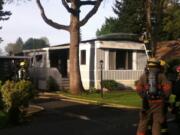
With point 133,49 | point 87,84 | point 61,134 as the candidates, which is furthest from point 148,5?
point 61,134

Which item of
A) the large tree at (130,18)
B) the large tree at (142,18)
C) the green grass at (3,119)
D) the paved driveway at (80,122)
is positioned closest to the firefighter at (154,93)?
the paved driveway at (80,122)

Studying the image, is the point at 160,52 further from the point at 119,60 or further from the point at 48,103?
the point at 48,103

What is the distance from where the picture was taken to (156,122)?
36.2 feet

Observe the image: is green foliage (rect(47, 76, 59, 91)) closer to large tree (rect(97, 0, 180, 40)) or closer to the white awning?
the white awning

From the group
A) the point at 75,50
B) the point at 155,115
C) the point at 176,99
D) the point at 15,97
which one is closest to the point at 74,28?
the point at 75,50

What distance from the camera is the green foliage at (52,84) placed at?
3333cm

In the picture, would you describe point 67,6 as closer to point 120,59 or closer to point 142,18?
point 120,59

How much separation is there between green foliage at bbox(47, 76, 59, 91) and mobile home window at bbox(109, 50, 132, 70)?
4.17 metres

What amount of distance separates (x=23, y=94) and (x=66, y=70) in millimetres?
23947

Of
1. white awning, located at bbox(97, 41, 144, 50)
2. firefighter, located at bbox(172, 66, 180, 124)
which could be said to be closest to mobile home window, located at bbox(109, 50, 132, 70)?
white awning, located at bbox(97, 41, 144, 50)

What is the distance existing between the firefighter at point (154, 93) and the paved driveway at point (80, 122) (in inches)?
110

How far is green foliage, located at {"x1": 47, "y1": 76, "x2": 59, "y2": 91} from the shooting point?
109ft

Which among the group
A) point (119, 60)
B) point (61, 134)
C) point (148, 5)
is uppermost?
point (148, 5)

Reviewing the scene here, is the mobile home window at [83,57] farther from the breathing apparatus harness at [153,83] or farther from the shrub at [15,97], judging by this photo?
the breathing apparatus harness at [153,83]
